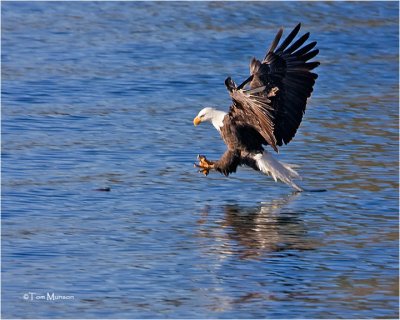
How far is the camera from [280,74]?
317 inches

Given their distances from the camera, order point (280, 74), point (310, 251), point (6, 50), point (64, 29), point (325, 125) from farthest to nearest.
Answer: point (64, 29), point (6, 50), point (325, 125), point (280, 74), point (310, 251)

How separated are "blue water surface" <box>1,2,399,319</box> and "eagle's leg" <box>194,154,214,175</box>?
0.11m

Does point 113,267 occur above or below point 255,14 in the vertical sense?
below

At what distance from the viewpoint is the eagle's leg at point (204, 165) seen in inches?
323

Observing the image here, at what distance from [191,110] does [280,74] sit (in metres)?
2.36

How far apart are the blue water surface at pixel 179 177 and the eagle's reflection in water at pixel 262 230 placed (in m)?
0.02

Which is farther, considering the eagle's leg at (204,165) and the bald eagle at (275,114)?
the eagle's leg at (204,165)

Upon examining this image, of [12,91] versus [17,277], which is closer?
[17,277]

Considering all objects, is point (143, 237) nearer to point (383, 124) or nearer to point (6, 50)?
point (383, 124)

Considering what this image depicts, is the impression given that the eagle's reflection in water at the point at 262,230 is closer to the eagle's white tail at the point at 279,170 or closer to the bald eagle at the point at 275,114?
the eagle's white tail at the point at 279,170

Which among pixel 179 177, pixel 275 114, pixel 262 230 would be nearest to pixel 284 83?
pixel 275 114

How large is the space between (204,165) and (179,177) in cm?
20

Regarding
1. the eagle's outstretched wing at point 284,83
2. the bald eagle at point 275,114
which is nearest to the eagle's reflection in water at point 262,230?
the bald eagle at point 275,114

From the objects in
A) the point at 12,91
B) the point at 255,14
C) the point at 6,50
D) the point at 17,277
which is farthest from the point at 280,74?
the point at 255,14
